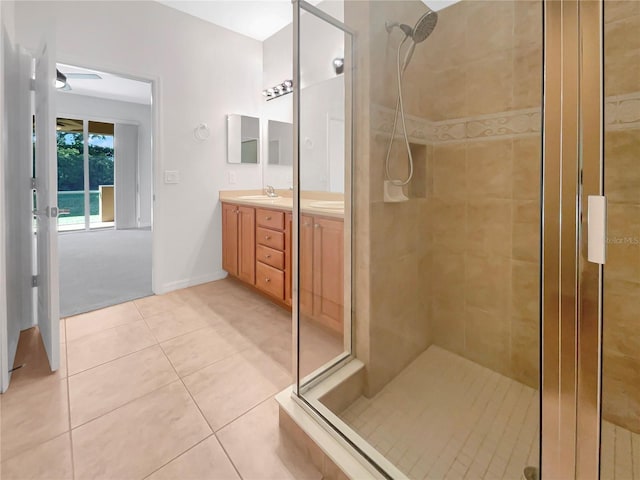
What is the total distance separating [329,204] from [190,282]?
2.14 m

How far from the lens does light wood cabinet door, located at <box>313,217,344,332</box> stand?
5.21ft

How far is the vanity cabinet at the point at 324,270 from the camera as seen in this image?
5.10 ft

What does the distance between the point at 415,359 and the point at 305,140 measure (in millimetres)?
1302

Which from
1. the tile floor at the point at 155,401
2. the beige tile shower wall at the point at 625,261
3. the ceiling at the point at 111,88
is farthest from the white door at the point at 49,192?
the ceiling at the point at 111,88

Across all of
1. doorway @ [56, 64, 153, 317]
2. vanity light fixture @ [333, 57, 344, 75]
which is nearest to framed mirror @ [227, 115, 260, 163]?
vanity light fixture @ [333, 57, 344, 75]

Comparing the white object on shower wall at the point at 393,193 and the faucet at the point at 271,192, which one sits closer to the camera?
the white object on shower wall at the point at 393,193

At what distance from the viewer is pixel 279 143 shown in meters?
3.42

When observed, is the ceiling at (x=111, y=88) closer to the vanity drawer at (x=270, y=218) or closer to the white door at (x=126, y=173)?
the white door at (x=126, y=173)

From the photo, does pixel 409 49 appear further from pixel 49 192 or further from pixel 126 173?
pixel 126 173

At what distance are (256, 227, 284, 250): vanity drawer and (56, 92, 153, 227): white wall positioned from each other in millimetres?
3909

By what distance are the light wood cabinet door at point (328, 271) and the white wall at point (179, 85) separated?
6.41 ft

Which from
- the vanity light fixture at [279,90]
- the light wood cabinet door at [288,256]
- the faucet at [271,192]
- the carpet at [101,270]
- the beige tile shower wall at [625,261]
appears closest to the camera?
the beige tile shower wall at [625,261]

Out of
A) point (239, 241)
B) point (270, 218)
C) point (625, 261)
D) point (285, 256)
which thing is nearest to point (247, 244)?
point (239, 241)

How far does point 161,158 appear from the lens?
9.37ft
